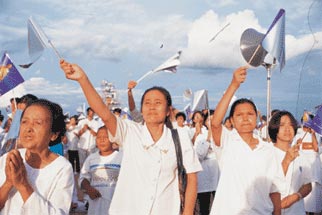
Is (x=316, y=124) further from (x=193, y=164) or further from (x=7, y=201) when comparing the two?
(x=7, y=201)

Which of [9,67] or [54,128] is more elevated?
[9,67]

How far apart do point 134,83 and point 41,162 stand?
9.49 feet

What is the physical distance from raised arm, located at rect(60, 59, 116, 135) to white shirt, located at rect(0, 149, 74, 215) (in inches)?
25.1

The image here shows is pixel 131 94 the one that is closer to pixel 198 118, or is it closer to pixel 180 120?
pixel 198 118

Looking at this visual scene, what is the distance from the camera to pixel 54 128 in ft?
9.56

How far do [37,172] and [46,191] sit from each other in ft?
0.37

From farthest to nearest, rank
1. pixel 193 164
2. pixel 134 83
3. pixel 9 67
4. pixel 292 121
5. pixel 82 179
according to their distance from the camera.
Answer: pixel 9 67 → pixel 134 83 → pixel 82 179 → pixel 292 121 → pixel 193 164

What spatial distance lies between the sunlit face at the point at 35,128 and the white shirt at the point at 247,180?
156 cm

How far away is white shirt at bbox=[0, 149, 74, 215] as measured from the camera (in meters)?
2.61

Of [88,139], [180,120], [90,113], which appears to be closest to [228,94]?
[180,120]

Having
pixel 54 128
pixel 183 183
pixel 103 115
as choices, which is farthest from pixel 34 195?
pixel 183 183

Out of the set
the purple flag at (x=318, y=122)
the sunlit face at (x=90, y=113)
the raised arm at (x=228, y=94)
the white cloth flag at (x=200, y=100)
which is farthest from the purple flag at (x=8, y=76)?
the sunlit face at (x=90, y=113)

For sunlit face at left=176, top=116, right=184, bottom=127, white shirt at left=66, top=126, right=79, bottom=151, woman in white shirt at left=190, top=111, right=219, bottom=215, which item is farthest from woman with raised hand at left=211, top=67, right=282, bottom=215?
white shirt at left=66, top=126, right=79, bottom=151

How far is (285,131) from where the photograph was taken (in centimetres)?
448
